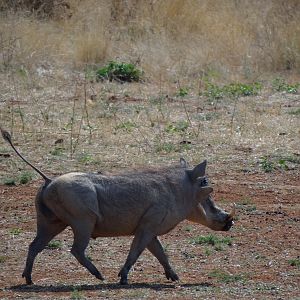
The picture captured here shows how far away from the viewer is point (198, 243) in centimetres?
871

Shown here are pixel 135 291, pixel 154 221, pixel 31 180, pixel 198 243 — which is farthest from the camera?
pixel 31 180

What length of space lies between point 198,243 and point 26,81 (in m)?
8.01

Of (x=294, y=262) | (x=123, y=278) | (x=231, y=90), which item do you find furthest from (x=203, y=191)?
(x=231, y=90)

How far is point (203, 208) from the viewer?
8.04 m

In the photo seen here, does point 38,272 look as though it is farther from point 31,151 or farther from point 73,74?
point 73,74

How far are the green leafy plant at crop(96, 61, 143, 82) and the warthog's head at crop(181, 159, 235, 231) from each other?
28.7 feet

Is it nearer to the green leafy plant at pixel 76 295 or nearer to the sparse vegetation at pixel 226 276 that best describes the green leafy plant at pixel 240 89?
the sparse vegetation at pixel 226 276

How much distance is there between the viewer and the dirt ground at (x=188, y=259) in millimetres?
7043

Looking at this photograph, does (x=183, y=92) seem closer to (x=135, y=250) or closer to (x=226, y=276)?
(x=226, y=276)

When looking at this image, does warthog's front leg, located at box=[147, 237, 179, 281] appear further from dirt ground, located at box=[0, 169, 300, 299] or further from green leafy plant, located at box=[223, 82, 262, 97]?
green leafy plant, located at box=[223, 82, 262, 97]

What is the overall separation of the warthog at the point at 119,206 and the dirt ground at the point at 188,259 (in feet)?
0.81

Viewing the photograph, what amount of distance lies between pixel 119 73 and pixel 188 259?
29.0 ft

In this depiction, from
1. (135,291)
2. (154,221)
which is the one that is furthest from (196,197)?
(135,291)

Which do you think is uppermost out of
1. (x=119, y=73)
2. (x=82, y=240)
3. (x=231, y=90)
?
(x=82, y=240)
